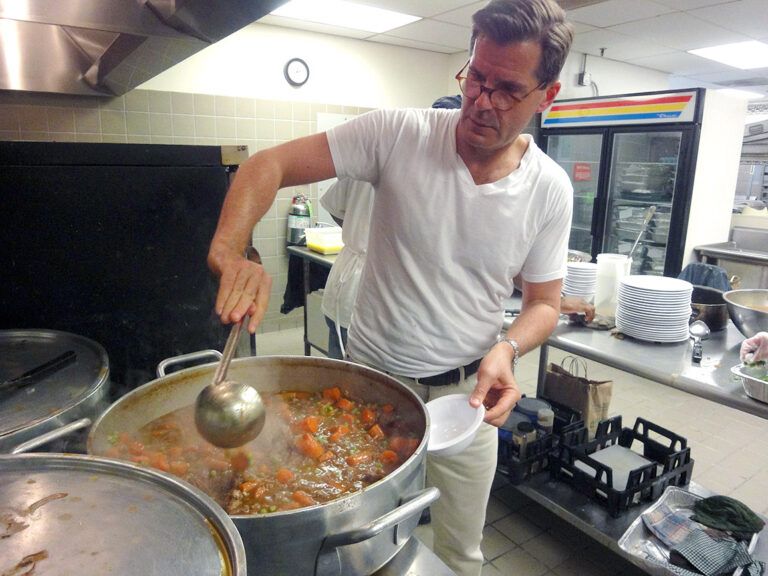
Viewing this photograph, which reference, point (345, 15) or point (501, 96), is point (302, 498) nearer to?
point (501, 96)

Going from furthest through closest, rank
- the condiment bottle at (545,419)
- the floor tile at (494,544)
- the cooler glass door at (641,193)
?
the cooler glass door at (641,193) → the condiment bottle at (545,419) → the floor tile at (494,544)

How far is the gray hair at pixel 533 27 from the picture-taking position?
1270 mm

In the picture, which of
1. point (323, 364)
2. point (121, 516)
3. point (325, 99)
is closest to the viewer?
point (121, 516)

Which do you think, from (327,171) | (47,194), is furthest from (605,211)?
(47,194)

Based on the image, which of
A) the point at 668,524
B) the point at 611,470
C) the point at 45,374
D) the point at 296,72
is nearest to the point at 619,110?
the point at 296,72

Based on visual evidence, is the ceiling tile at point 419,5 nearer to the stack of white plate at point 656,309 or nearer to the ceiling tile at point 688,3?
the ceiling tile at point 688,3

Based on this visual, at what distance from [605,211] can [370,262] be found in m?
4.89

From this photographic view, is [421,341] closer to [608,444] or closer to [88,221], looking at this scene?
[88,221]

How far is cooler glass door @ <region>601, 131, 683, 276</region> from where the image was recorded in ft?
17.9

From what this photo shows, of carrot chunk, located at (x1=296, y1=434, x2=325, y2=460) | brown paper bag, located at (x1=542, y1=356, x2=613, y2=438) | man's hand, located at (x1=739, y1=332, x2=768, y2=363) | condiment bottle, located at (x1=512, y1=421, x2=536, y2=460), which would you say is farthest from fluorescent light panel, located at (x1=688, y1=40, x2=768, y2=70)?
carrot chunk, located at (x1=296, y1=434, x2=325, y2=460)

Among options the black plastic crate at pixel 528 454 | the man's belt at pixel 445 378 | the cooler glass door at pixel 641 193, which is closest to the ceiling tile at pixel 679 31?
the cooler glass door at pixel 641 193

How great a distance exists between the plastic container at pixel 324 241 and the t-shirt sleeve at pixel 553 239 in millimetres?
2681

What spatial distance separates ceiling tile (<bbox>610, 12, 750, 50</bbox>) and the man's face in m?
4.61

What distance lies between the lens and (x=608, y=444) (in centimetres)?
289
